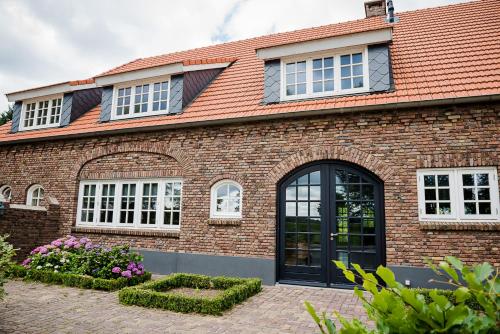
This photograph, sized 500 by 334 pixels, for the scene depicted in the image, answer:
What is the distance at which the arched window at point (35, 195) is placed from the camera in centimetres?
1272

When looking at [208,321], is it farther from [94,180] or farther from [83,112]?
[83,112]

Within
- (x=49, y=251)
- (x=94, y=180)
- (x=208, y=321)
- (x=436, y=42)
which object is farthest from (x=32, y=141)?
(x=436, y=42)

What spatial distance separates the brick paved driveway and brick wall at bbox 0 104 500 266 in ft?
6.05

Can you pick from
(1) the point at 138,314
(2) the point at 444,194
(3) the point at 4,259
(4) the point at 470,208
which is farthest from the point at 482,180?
(3) the point at 4,259

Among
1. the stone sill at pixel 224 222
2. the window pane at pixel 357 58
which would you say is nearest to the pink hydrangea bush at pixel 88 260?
the stone sill at pixel 224 222

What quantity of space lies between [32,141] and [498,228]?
14072 millimetres

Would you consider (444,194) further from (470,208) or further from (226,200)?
(226,200)

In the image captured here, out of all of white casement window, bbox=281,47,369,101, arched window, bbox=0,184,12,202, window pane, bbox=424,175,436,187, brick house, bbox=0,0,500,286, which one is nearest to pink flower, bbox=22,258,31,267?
brick house, bbox=0,0,500,286

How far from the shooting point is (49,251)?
9.93 metres

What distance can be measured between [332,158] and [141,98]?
263 inches

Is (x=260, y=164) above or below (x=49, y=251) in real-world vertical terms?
above

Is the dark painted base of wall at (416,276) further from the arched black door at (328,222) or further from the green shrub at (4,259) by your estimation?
the green shrub at (4,259)

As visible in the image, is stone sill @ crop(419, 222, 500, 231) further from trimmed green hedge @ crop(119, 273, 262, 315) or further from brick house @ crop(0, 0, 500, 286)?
trimmed green hedge @ crop(119, 273, 262, 315)

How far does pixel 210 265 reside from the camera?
9477 millimetres
